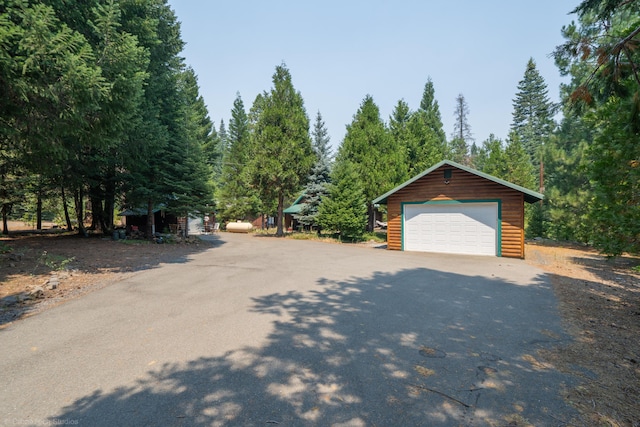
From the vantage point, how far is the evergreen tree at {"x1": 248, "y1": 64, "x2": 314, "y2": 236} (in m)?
22.9

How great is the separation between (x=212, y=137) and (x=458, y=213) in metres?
33.7

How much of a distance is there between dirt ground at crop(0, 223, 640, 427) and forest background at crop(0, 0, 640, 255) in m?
1.45

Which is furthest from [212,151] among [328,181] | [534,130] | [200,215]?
[534,130]

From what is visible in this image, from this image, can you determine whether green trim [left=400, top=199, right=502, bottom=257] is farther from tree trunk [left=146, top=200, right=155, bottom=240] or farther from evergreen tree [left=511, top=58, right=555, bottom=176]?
evergreen tree [left=511, top=58, right=555, bottom=176]

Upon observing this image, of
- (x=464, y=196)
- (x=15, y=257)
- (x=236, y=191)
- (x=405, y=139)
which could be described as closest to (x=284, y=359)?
(x=15, y=257)

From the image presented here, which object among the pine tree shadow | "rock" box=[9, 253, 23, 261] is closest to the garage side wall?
the pine tree shadow

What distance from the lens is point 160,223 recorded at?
80.5 ft

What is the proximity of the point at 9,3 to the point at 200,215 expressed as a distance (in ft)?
39.5

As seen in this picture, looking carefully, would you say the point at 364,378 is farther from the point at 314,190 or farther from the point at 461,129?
the point at 461,129

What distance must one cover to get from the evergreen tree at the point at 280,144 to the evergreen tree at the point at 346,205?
4.32m

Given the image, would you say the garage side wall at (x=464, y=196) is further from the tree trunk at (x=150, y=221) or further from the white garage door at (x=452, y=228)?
the tree trunk at (x=150, y=221)

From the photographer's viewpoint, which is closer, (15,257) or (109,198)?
(15,257)

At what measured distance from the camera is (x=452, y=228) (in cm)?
1464

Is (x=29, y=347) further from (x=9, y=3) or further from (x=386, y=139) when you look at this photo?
(x=386, y=139)
